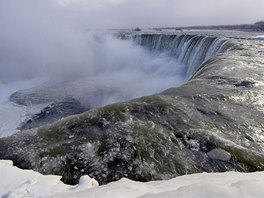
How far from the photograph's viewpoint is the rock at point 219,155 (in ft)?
19.5

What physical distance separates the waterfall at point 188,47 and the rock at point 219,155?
567 inches

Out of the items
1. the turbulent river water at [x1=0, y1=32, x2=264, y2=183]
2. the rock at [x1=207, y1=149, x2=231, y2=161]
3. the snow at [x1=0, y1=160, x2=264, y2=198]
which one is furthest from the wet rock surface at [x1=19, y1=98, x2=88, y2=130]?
the rock at [x1=207, y1=149, x2=231, y2=161]

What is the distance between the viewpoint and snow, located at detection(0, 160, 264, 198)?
12.0ft

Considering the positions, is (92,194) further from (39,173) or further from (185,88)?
(185,88)

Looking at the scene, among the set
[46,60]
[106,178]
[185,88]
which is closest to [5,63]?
[46,60]

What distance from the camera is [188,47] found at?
28156mm

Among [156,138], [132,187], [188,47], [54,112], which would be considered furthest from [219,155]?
[188,47]

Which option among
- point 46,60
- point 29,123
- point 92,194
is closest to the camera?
point 92,194

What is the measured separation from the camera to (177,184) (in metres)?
4.42

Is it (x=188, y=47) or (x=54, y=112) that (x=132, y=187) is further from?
(x=188, y=47)

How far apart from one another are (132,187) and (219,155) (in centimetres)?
230

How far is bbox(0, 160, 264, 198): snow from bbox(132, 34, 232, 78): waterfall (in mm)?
16082

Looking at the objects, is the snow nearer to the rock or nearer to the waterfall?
the rock

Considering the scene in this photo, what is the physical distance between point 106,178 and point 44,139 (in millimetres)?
1917
